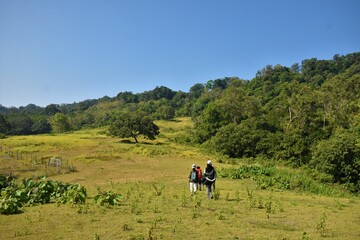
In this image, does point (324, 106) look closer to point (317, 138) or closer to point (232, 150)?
point (317, 138)

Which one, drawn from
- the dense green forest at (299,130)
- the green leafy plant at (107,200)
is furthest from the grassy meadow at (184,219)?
the dense green forest at (299,130)

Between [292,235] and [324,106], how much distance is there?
48.8m

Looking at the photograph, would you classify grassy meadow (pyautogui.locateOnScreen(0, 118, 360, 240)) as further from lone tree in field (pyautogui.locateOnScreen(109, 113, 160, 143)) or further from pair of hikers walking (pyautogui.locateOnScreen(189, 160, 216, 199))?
lone tree in field (pyautogui.locateOnScreen(109, 113, 160, 143))

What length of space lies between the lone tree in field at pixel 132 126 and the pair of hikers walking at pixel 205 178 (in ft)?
144

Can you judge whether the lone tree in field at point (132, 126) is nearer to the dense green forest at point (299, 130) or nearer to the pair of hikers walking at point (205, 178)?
the dense green forest at point (299, 130)

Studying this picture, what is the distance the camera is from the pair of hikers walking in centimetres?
1591

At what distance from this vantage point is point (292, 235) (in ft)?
34.2

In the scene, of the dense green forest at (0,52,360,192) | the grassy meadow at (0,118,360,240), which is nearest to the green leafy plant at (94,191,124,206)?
the grassy meadow at (0,118,360,240)

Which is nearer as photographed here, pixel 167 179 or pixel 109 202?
pixel 109 202

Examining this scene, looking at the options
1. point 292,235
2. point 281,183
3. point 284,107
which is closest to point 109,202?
point 292,235

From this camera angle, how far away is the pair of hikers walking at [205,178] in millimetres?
15906

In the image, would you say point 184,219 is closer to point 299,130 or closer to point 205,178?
point 205,178

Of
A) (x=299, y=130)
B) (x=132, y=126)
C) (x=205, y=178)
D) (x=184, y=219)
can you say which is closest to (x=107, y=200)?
(x=184, y=219)

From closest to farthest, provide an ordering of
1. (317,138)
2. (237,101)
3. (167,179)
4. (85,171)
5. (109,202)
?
(109,202) → (167,179) → (85,171) → (317,138) → (237,101)
